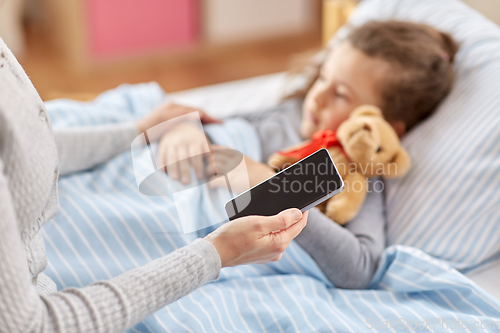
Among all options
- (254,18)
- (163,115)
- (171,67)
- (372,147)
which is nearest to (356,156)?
(372,147)

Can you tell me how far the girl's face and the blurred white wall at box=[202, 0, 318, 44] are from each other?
5.91 ft

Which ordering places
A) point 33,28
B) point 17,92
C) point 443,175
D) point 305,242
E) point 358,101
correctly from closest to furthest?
point 17,92 < point 305,242 < point 443,175 < point 358,101 < point 33,28

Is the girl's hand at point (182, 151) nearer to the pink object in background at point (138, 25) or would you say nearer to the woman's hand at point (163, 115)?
the woman's hand at point (163, 115)

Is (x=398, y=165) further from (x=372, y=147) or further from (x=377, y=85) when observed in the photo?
(x=377, y=85)

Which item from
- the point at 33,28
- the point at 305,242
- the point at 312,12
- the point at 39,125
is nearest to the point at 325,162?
the point at 305,242

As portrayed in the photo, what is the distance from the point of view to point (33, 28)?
2.97 m

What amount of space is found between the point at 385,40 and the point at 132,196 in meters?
0.60

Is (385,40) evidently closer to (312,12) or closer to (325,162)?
(325,162)

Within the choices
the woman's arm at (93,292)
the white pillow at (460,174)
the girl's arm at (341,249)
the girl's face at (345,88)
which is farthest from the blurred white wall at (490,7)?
the woman's arm at (93,292)

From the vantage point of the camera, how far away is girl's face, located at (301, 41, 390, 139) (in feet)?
3.06

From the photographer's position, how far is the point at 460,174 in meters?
0.83

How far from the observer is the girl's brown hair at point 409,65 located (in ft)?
3.04

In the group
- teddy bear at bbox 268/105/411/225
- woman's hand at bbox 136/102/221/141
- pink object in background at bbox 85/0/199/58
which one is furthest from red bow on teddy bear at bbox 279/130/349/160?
pink object in background at bbox 85/0/199/58

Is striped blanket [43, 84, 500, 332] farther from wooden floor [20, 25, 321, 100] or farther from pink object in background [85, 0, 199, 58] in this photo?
pink object in background [85, 0, 199, 58]
